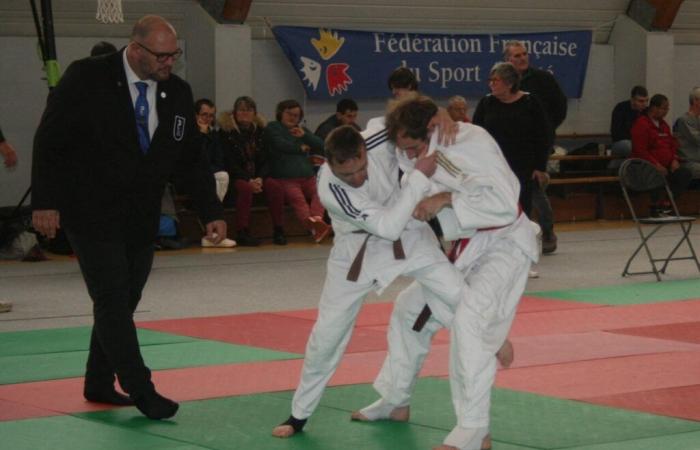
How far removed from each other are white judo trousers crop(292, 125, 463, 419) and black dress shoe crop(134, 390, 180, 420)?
63cm

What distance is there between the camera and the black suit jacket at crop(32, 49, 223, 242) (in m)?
5.85

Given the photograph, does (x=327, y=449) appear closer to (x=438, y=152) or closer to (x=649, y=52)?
(x=438, y=152)

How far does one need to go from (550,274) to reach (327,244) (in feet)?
11.2

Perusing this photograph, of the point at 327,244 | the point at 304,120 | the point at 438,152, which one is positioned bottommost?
the point at 327,244

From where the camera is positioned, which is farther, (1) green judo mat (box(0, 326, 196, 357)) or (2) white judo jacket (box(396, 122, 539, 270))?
(1) green judo mat (box(0, 326, 196, 357))

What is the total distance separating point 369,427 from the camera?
18.8ft

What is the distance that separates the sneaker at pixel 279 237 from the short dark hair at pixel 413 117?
9136 millimetres

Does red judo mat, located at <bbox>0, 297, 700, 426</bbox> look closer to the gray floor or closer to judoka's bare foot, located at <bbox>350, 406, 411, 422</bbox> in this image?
the gray floor

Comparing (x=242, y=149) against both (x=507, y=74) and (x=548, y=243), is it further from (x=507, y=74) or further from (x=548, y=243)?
(x=507, y=74)

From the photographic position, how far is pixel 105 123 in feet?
19.3

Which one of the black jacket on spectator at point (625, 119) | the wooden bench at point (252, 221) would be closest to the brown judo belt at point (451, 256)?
the wooden bench at point (252, 221)

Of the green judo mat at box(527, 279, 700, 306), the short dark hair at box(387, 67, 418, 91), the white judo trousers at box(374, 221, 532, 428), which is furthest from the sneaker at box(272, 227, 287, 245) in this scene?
the white judo trousers at box(374, 221, 532, 428)

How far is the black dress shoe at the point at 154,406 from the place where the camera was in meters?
5.85

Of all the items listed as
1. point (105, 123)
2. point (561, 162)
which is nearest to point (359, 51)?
point (561, 162)
